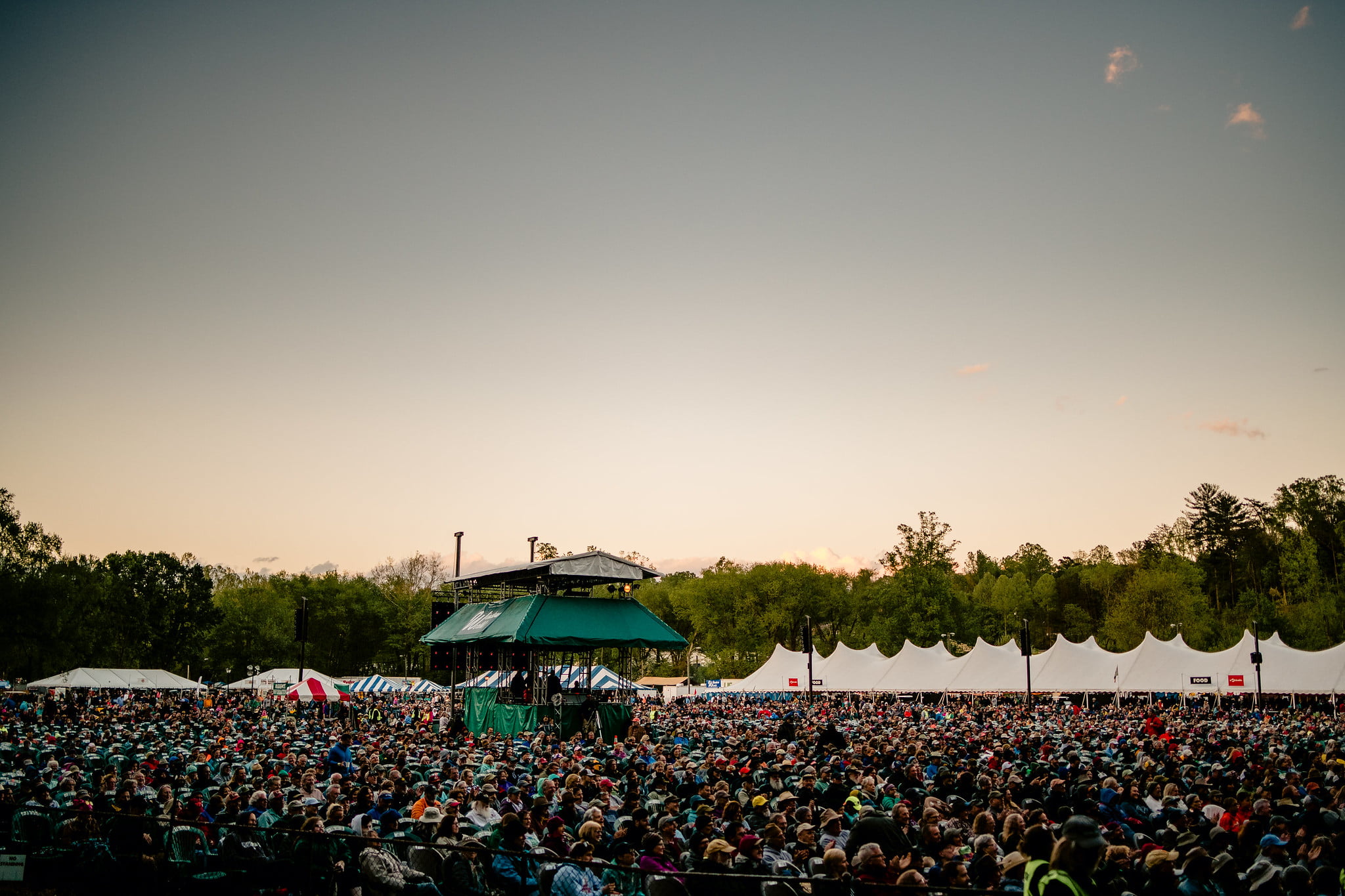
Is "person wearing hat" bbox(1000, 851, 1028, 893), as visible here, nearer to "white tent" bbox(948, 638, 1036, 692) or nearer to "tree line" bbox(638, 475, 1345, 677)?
"white tent" bbox(948, 638, 1036, 692)

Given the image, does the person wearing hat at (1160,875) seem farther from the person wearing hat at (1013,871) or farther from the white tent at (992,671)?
the white tent at (992,671)

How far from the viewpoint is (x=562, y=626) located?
1176 inches

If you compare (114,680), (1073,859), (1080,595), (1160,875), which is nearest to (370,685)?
(114,680)

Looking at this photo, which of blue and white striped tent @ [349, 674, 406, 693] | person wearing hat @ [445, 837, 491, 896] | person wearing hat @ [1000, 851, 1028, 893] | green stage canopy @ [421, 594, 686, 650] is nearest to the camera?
person wearing hat @ [1000, 851, 1028, 893]

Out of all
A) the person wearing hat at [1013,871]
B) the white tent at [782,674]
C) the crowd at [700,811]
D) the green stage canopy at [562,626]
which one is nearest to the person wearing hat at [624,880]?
the crowd at [700,811]

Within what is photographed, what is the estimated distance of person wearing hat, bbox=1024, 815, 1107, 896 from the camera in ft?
14.8

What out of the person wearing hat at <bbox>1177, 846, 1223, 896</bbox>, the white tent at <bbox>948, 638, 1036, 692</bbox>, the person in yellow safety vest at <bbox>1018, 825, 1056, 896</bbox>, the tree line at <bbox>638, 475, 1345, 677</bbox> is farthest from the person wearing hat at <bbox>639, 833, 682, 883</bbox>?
the tree line at <bbox>638, 475, 1345, 677</bbox>

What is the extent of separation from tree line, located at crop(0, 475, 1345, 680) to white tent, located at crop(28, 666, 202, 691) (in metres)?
10.1

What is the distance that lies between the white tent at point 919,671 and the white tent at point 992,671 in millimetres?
586

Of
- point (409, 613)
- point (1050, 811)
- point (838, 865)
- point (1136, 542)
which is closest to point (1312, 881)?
point (838, 865)

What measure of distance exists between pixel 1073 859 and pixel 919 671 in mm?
52256

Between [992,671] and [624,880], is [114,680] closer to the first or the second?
[992,671]

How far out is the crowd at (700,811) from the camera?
24.8ft

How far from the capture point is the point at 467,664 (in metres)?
33.6
